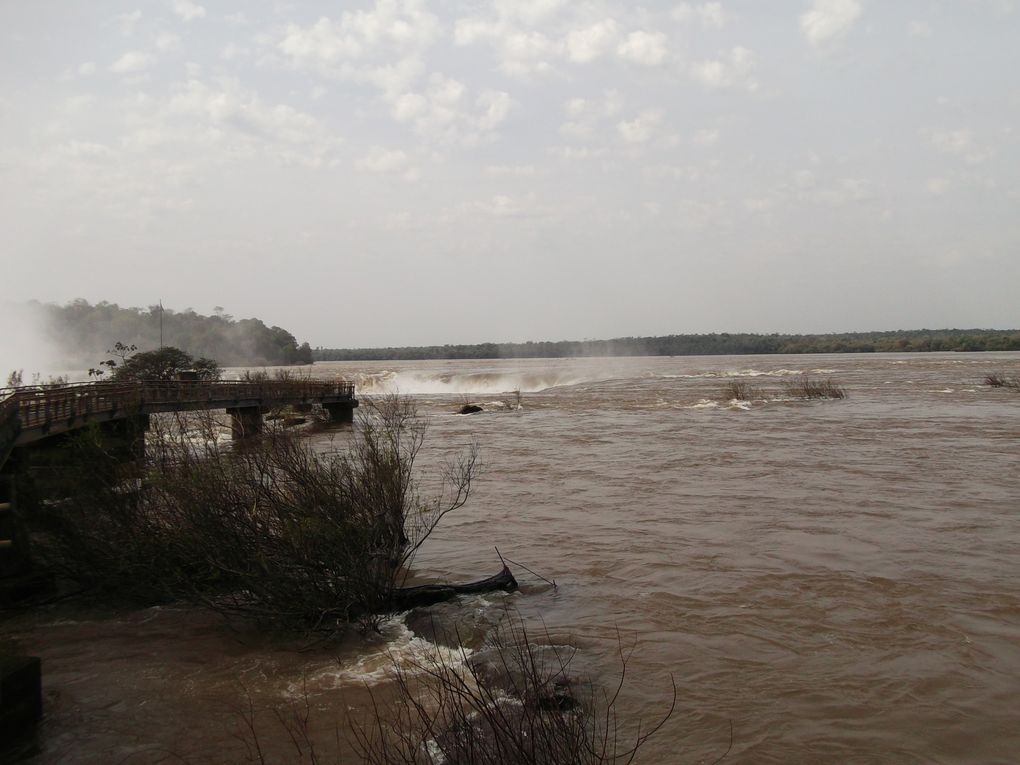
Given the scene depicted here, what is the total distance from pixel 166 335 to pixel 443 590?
161m

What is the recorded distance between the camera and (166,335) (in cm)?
15388

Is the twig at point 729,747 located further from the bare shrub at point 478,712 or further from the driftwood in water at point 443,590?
the driftwood in water at point 443,590

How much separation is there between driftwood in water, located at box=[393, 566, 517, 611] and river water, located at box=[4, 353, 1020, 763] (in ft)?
1.32

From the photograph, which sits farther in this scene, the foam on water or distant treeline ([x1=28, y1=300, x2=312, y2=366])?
distant treeline ([x1=28, y1=300, x2=312, y2=366])

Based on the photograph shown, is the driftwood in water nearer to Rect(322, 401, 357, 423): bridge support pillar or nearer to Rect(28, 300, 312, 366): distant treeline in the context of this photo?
Rect(322, 401, 357, 423): bridge support pillar

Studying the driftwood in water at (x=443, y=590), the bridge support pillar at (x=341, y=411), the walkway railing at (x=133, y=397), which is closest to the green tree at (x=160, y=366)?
the walkway railing at (x=133, y=397)

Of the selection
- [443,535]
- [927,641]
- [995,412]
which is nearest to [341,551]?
[443,535]

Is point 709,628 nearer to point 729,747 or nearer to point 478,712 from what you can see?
point 729,747

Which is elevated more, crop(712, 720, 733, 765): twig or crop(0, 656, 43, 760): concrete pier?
crop(0, 656, 43, 760): concrete pier

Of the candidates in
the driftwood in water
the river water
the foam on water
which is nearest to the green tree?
the river water

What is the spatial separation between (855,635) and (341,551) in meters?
6.21

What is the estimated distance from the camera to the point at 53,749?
6609 millimetres

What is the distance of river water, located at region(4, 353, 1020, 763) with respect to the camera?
6707 mm

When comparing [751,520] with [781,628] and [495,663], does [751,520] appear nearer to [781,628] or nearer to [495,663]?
[781,628]
